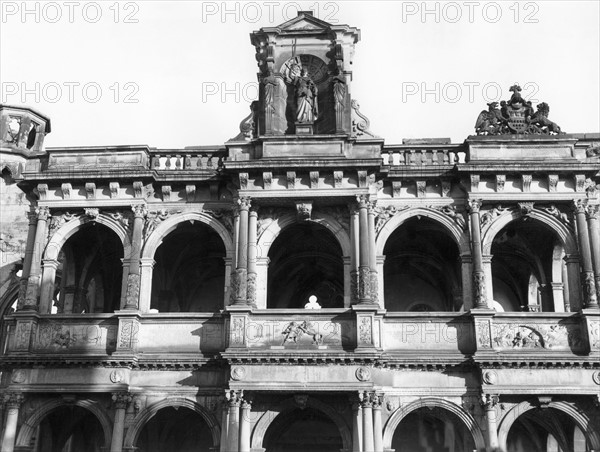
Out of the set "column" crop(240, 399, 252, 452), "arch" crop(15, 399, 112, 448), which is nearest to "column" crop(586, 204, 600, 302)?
"column" crop(240, 399, 252, 452)

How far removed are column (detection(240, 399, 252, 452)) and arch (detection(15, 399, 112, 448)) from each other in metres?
3.77

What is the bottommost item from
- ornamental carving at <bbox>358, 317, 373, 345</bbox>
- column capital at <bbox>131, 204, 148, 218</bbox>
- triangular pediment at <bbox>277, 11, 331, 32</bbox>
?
ornamental carving at <bbox>358, 317, 373, 345</bbox>

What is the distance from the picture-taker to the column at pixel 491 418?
2206 centimetres

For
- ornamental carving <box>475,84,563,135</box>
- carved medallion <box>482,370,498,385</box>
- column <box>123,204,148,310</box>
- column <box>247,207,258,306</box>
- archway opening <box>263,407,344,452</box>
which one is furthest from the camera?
archway opening <box>263,407,344,452</box>

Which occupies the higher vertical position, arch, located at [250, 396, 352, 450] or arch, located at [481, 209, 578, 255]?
arch, located at [481, 209, 578, 255]

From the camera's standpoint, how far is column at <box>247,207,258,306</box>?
2336 cm

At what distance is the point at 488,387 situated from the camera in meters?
22.3

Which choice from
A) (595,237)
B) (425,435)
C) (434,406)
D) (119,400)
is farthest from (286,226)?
(595,237)

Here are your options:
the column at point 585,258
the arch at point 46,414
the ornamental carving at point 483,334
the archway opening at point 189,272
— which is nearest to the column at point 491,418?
the ornamental carving at point 483,334

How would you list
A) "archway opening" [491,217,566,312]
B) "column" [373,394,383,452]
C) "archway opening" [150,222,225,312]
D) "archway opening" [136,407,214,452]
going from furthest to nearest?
"archway opening" [150,222,225,312] < "archway opening" [491,217,566,312] < "archway opening" [136,407,214,452] < "column" [373,394,383,452]

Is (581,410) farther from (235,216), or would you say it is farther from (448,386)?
(235,216)

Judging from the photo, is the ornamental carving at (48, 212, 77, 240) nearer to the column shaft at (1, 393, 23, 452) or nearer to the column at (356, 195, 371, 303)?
the column shaft at (1, 393, 23, 452)

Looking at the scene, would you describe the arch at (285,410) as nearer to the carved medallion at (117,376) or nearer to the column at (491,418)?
the column at (491,418)

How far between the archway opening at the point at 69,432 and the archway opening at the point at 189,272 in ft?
13.8
